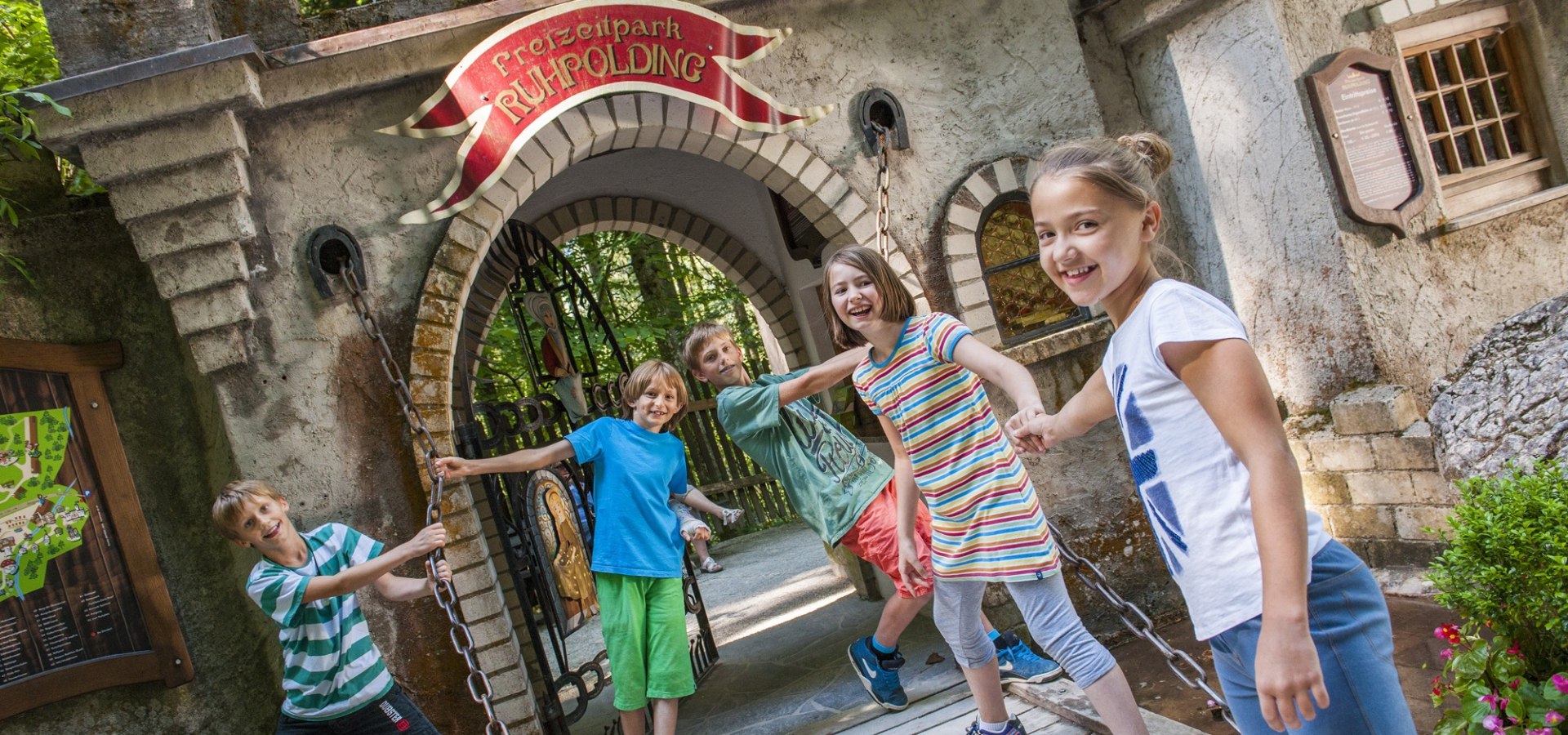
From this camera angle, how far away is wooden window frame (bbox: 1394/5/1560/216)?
552cm

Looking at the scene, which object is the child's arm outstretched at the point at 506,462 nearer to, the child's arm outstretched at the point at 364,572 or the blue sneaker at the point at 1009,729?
the child's arm outstretched at the point at 364,572

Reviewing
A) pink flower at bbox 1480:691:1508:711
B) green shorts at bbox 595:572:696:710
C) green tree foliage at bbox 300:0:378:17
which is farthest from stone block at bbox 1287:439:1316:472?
green tree foliage at bbox 300:0:378:17

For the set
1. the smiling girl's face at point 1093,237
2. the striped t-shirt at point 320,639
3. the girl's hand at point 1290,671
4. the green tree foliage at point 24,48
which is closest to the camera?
the girl's hand at point 1290,671

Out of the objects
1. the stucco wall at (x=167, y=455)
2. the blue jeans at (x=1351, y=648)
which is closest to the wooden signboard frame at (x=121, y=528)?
the stucco wall at (x=167, y=455)

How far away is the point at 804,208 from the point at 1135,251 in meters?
3.35

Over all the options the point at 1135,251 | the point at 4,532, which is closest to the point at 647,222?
the point at 4,532

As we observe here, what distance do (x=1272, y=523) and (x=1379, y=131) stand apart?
460cm

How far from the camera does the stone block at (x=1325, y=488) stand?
5.18 m

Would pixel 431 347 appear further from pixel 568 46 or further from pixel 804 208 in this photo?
pixel 804 208

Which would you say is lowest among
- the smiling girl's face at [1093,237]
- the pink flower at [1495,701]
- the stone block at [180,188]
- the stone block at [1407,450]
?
the pink flower at [1495,701]

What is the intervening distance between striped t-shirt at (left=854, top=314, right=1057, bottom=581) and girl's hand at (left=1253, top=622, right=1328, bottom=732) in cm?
155

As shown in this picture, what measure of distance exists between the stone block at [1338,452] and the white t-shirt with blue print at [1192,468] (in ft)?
12.7

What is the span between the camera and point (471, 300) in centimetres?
732

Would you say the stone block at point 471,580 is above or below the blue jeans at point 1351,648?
above
